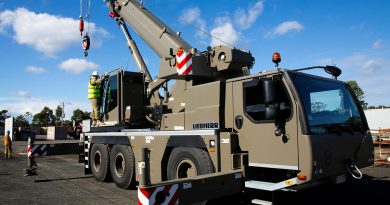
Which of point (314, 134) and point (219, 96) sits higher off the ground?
point (219, 96)

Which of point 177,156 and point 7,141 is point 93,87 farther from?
point 7,141

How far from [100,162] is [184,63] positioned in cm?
456

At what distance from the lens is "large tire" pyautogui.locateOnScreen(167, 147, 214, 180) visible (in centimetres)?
619

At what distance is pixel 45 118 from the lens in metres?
94.1

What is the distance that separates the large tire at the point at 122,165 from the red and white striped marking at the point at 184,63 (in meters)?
2.72

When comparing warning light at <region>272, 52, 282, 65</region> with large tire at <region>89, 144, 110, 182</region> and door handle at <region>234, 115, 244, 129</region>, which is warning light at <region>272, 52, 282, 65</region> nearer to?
door handle at <region>234, 115, 244, 129</region>

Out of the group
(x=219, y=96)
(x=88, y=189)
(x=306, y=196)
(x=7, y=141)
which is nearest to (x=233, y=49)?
(x=219, y=96)

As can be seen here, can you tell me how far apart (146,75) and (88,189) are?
11.6 feet

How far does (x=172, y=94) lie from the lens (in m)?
8.07

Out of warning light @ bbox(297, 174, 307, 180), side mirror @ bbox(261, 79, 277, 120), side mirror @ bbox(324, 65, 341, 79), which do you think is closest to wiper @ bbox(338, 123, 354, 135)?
side mirror @ bbox(324, 65, 341, 79)

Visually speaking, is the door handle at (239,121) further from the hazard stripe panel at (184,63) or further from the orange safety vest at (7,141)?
the orange safety vest at (7,141)

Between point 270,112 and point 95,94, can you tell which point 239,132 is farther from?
point 95,94

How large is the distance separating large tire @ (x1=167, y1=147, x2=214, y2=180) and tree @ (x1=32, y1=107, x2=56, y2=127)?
94592 mm

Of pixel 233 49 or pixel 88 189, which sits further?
pixel 88 189
